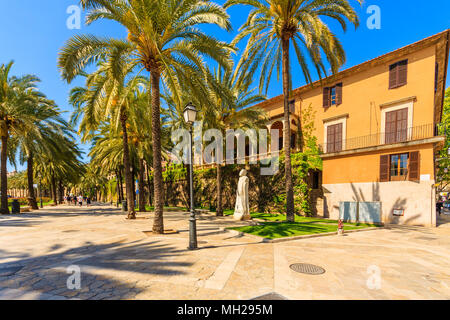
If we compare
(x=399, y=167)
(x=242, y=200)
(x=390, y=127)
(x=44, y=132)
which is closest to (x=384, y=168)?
(x=399, y=167)

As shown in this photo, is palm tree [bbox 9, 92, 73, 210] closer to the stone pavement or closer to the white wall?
Result: the stone pavement

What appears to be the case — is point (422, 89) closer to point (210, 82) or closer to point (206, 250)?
point (210, 82)

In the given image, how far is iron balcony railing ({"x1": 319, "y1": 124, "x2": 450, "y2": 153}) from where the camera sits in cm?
1464

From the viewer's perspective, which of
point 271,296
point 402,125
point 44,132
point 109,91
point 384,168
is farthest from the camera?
point 44,132

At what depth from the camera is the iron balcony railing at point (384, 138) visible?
48.0ft

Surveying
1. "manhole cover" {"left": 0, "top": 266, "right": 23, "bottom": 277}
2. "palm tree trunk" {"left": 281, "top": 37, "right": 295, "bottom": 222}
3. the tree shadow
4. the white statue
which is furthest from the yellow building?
"manhole cover" {"left": 0, "top": 266, "right": 23, "bottom": 277}

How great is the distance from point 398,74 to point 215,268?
19.4 m

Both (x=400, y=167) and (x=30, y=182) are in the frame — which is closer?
(x=400, y=167)

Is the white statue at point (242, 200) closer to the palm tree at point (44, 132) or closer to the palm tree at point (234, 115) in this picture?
the palm tree at point (234, 115)

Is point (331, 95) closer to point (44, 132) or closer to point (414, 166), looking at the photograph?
point (414, 166)

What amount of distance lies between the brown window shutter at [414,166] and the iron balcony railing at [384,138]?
1.36 metres

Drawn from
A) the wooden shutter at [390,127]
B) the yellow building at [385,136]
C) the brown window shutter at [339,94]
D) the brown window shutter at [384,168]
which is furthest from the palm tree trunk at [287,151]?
the brown window shutter at [339,94]

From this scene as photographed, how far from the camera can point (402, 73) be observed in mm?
16062
